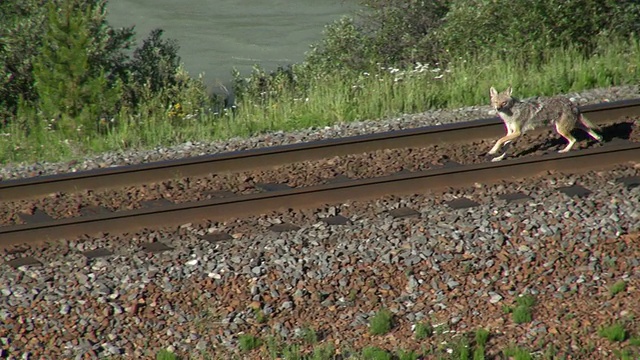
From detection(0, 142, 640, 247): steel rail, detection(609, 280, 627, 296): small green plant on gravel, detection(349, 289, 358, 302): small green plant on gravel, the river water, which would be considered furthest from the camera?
the river water

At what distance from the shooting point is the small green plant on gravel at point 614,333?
521cm

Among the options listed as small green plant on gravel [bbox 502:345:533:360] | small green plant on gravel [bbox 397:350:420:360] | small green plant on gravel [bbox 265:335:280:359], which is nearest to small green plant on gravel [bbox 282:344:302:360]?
small green plant on gravel [bbox 265:335:280:359]

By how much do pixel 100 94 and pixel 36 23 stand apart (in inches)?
126

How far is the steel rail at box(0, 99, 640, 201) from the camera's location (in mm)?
8586

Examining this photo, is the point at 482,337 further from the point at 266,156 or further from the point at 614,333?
the point at 266,156

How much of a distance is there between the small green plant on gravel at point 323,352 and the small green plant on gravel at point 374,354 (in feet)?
0.58

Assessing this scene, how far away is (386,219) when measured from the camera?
7172mm

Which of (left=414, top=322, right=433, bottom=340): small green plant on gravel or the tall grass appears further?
the tall grass

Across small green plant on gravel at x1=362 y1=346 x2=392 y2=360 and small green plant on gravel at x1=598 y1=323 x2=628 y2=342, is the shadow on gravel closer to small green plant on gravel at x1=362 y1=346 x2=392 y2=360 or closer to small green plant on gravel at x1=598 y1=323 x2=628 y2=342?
small green plant on gravel at x1=598 y1=323 x2=628 y2=342

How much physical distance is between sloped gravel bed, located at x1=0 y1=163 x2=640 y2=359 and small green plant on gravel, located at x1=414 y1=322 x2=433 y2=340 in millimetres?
33

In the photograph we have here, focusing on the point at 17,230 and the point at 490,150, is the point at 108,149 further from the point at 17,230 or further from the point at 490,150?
the point at 490,150

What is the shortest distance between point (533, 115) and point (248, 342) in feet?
12.9

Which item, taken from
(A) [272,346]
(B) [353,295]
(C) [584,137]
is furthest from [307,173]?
(A) [272,346]

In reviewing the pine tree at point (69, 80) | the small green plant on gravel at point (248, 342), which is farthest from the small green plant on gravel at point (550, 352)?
the pine tree at point (69, 80)
